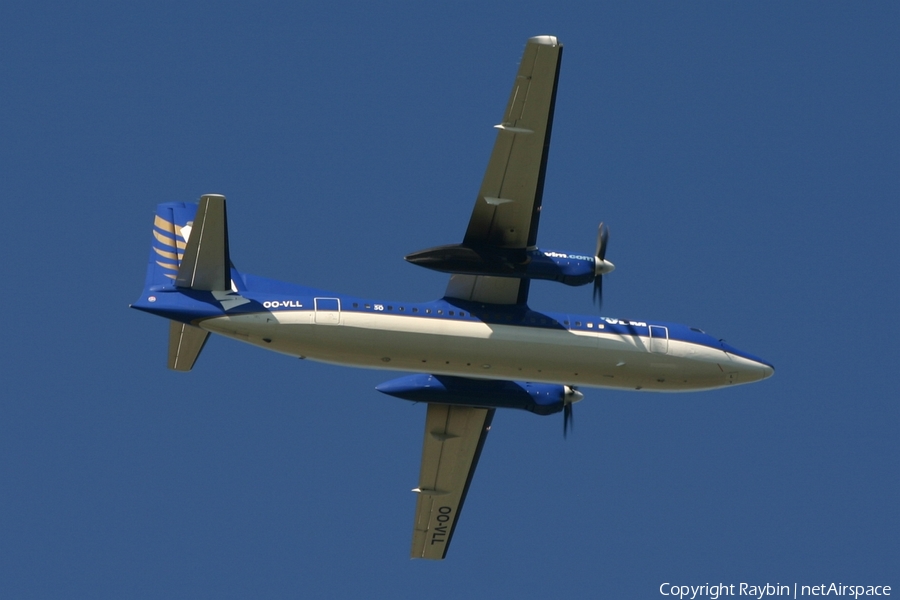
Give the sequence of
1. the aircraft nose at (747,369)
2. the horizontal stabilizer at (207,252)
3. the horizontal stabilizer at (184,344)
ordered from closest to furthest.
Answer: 1. the horizontal stabilizer at (207,252)
2. the horizontal stabilizer at (184,344)
3. the aircraft nose at (747,369)

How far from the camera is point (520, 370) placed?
1570 inches

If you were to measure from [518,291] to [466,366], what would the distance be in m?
2.88

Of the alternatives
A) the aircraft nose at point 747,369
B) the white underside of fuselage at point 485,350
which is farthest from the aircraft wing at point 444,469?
the aircraft nose at point 747,369

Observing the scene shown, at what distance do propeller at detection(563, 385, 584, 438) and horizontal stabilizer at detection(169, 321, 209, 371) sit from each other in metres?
11.2

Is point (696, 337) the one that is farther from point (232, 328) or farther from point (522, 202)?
point (232, 328)

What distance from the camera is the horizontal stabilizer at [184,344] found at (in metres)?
41.0

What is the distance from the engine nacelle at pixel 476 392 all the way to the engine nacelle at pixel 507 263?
502cm

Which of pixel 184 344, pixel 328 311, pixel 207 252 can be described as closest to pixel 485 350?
pixel 328 311

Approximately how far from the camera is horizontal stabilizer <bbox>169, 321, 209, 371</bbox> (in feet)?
135

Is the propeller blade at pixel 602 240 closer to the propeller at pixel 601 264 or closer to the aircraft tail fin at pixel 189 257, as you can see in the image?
the propeller at pixel 601 264

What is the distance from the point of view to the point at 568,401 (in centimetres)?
4438

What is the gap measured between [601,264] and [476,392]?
20.5 ft

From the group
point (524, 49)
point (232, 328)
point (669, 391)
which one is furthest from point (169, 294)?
point (669, 391)

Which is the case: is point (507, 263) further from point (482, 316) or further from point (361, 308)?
point (361, 308)
